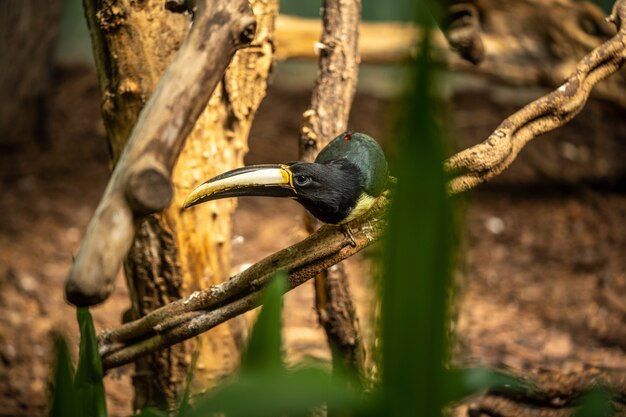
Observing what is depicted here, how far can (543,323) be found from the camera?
301 centimetres

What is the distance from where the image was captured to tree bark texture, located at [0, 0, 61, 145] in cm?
384

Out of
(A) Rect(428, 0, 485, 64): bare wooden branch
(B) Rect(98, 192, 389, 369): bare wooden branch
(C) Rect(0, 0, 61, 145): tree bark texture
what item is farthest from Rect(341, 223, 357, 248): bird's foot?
(C) Rect(0, 0, 61, 145): tree bark texture

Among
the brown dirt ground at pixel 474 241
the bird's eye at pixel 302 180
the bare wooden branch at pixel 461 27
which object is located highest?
the bare wooden branch at pixel 461 27

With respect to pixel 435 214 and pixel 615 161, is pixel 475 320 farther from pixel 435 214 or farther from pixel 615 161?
pixel 435 214

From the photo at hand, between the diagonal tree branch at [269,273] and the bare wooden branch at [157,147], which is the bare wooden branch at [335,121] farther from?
the bare wooden branch at [157,147]

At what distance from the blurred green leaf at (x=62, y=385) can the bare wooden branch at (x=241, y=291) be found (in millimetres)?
408

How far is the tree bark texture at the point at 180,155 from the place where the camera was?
166 cm

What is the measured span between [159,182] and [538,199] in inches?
123

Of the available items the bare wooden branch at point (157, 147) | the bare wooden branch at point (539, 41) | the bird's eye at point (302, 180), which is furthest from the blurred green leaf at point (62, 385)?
the bare wooden branch at point (539, 41)

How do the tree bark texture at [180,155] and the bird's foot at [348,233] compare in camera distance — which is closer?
the bird's foot at [348,233]

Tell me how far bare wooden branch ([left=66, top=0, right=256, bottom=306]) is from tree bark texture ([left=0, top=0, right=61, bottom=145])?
3.01m

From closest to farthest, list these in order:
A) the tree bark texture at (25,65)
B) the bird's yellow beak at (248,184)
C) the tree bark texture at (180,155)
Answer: the bird's yellow beak at (248,184) < the tree bark texture at (180,155) < the tree bark texture at (25,65)

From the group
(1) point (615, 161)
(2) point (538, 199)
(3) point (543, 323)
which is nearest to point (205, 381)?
(3) point (543, 323)

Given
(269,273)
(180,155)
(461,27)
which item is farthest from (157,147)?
(461,27)
